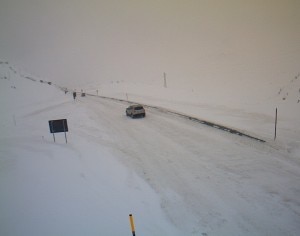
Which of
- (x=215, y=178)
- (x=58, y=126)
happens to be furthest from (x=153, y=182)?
(x=58, y=126)

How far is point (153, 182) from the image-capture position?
1137 centimetres

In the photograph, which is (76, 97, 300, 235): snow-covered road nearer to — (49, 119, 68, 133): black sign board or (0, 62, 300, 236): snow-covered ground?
(0, 62, 300, 236): snow-covered ground

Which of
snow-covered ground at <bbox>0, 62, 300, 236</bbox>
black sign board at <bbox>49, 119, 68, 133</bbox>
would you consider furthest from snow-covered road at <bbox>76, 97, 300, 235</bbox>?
black sign board at <bbox>49, 119, 68, 133</bbox>

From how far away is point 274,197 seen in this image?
952cm

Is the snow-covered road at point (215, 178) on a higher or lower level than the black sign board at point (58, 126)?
lower

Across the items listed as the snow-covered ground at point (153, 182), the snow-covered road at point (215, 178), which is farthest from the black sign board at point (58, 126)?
the snow-covered road at point (215, 178)

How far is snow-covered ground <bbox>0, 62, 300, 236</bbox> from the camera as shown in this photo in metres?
8.40

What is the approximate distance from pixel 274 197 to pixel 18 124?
2430 centimetres

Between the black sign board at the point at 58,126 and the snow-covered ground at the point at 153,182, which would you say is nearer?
the snow-covered ground at the point at 153,182

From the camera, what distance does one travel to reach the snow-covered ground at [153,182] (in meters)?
8.40

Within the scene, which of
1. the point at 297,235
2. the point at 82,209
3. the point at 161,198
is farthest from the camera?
the point at 161,198

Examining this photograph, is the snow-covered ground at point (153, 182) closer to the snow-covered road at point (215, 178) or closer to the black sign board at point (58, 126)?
the snow-covered road at point (215, 178)

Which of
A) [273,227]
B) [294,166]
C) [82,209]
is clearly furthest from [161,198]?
[294,166]

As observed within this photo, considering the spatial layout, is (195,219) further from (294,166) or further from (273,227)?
(294,166)
